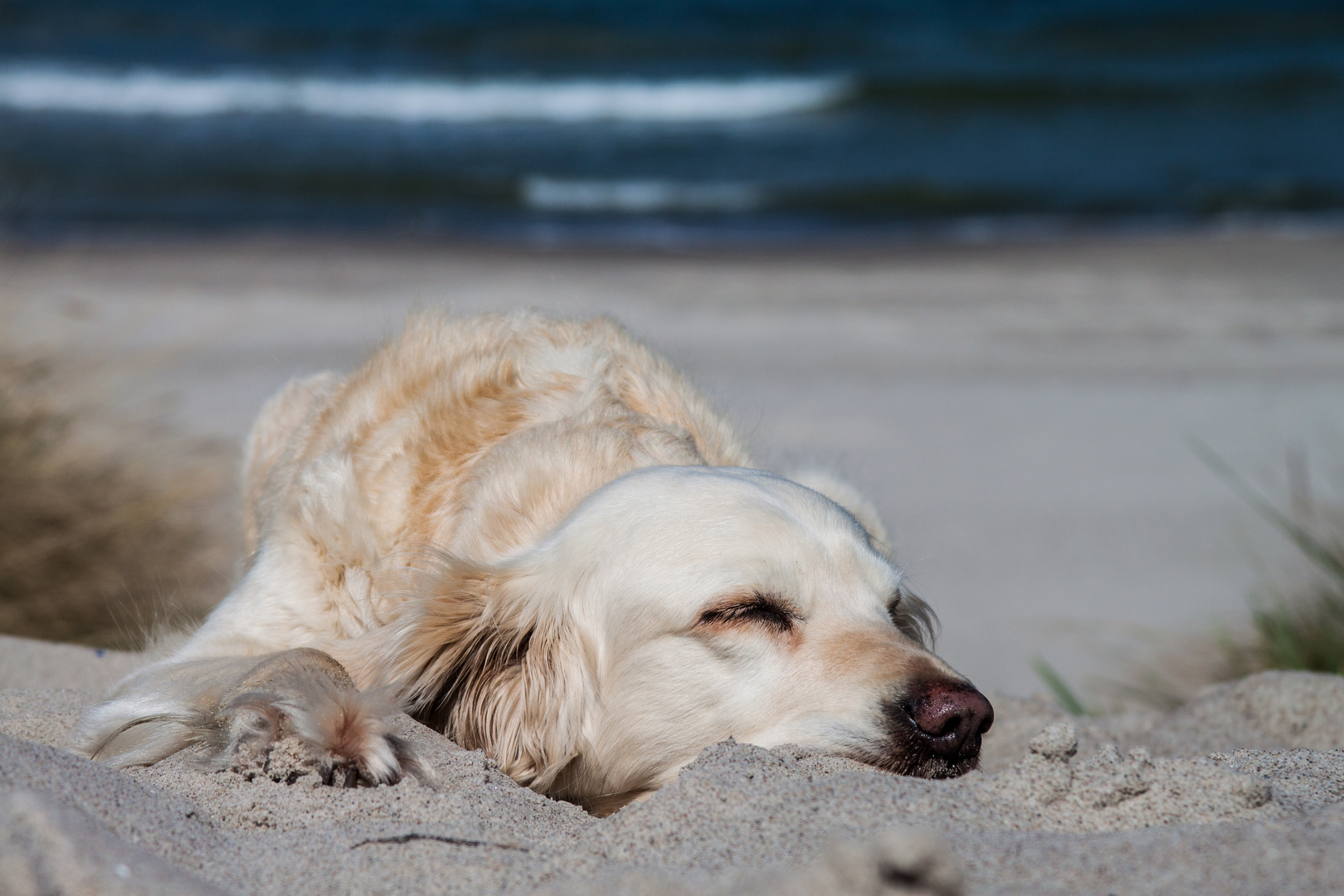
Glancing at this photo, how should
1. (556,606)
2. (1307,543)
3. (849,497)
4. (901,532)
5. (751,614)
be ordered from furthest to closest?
(901,532) < (1307,543) < (849,497) < (556,606) < (751,614)

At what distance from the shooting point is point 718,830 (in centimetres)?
187

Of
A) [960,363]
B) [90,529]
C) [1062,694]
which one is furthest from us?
[960,363]

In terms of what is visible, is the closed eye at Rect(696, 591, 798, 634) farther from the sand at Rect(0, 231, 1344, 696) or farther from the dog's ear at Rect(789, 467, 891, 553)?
the sand at Rect(0, 231, 1344, 696)

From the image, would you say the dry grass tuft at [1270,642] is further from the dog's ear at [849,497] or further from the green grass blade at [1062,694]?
the dog's ear at [849,497]

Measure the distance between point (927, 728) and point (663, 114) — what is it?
65.2ft

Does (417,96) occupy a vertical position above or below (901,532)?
above

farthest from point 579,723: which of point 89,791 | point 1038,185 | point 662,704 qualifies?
point 1038,185

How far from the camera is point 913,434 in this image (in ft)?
23.3

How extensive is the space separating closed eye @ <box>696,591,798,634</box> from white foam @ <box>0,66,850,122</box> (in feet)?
62.7

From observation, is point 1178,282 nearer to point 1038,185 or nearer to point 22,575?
point 1038,185

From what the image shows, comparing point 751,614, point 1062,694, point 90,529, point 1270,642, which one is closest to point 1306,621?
point 1270,642

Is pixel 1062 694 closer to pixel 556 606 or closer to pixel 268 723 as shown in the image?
pixel 556 606

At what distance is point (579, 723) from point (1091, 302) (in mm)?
8456

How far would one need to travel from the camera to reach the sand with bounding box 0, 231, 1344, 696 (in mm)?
5262
